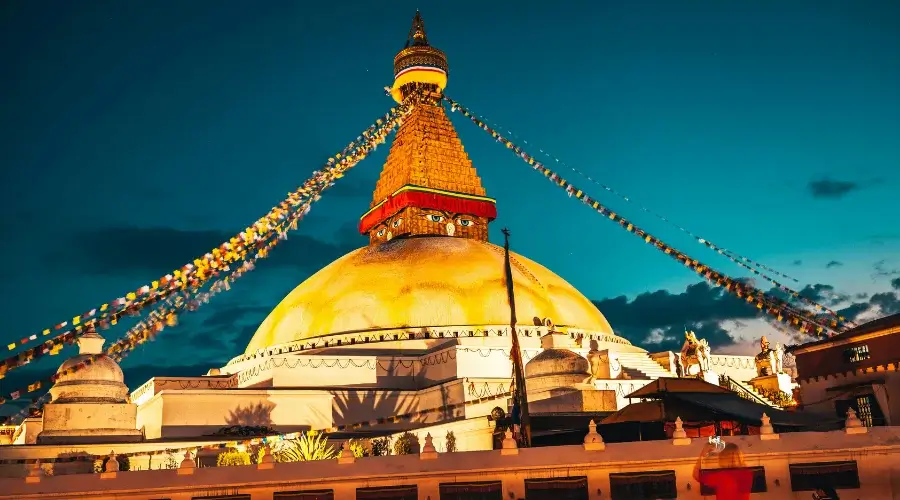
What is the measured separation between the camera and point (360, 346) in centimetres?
3956

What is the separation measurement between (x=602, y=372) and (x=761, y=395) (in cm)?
629

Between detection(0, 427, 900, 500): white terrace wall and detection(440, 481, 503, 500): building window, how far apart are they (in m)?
0.12

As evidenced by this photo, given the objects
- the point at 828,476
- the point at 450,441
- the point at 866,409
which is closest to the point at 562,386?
the point at 450,441

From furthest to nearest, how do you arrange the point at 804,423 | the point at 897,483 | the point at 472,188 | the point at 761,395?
the point at 472,188 < the point at 761,395 < the point at 804,423 < the point at 897,483

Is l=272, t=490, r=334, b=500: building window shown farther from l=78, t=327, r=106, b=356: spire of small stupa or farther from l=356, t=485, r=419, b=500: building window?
l=78, t=327, r=106, b=356: spire of small stupa

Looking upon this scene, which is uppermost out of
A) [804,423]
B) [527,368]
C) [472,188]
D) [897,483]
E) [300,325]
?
[472,188]

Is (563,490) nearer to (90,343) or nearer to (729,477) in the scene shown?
(729,477)

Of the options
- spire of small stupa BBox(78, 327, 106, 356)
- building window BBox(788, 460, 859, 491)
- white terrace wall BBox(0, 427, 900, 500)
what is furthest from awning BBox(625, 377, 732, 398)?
spire of small stupa BBox(78, 327, 106, 356)

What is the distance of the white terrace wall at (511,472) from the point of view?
19.1 m

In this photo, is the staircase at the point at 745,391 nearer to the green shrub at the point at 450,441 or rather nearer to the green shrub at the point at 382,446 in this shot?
the green shrub at the point at 450,441

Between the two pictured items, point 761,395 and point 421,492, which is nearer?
point 421,492

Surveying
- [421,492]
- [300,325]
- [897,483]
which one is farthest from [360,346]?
[897,483]

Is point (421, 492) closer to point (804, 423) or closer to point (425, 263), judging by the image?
point (804, 423)

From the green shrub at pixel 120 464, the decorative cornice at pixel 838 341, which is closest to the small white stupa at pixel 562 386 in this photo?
the decorative cornice at pixel 838 341
